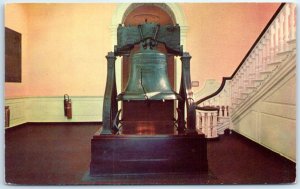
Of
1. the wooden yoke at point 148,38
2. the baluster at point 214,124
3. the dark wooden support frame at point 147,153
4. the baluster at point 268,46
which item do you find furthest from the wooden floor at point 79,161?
the baluster at point 268,46

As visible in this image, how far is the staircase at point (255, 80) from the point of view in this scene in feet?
9.91

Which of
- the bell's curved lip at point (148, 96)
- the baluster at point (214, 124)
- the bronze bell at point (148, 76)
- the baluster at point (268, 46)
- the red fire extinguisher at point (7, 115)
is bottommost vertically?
the baluster at point (214, 124)

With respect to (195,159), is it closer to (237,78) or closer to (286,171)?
(286,171)

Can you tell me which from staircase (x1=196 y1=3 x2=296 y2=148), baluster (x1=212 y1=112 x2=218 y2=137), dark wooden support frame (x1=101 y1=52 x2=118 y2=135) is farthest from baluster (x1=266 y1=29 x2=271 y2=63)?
dark wooden support frame (x1=101 y1=52 x2=118 y2=135)

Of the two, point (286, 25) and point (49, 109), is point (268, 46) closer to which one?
point (286, 25)

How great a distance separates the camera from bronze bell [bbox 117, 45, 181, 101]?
2.71 metres

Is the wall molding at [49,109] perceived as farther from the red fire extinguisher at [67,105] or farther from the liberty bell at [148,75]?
the liberty bell at [148,75]

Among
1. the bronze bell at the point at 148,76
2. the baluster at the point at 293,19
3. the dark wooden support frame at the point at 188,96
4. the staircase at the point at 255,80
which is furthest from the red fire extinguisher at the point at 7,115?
the baluster at the point at 293,19

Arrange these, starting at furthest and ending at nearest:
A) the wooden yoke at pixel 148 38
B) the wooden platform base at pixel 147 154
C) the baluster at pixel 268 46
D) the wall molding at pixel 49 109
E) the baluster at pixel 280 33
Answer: the baluster at pixel 268 46, the baluster at pixel 280 33, the wall molding at pixel 49 109, the wooden yoke at pixel 148 38, the wooden platform base at pixel 147 154

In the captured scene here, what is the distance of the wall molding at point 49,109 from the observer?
295 centimetres

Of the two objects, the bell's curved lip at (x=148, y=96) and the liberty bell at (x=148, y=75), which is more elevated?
the liberty bell at (x=148, y=75)

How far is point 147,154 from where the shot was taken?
2635 millimetres

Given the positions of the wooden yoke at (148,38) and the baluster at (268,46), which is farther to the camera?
the baluster at (268,46)

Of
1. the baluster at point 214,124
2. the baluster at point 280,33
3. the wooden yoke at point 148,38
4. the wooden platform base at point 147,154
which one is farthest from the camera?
the baluster at point 214,124
